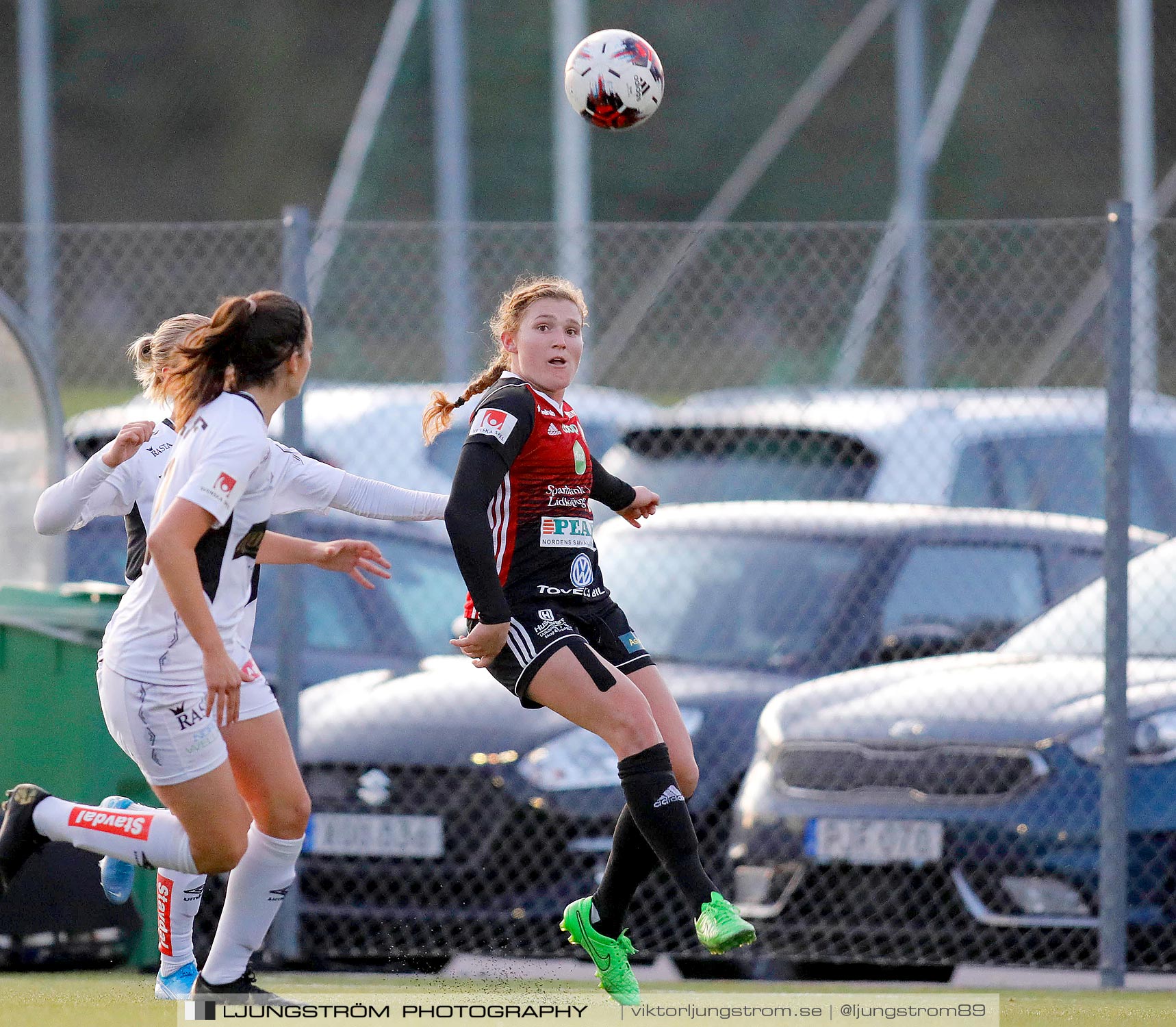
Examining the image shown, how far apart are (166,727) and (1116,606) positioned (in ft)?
11.9

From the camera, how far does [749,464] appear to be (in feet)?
30.9

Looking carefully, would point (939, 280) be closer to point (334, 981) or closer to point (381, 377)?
point (334, 981)

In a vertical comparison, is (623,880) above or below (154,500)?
below

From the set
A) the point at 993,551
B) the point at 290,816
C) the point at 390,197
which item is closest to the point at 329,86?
the point at 390,197

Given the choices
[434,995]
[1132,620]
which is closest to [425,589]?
[1132,620]

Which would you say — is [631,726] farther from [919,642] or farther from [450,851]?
[919,642]

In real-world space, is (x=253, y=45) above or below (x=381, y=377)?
above

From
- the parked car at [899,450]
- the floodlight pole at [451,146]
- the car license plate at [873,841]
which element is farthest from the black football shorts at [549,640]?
the floodlight pole at [451,146]

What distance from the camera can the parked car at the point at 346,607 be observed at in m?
8.24

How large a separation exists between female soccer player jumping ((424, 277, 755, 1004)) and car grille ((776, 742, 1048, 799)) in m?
1.53

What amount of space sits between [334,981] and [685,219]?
26787 mm

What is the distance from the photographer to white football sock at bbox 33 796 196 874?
16.6ft

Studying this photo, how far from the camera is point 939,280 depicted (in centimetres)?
1255

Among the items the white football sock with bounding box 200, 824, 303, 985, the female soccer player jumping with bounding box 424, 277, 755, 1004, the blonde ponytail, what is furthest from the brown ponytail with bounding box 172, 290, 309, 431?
the white football sock with bounding box 200, 824, 303, 985
